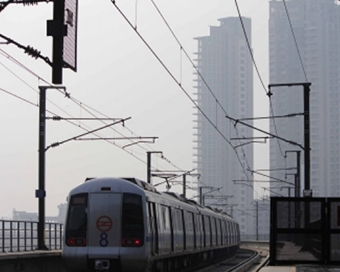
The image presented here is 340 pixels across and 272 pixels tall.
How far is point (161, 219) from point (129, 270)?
3.72m

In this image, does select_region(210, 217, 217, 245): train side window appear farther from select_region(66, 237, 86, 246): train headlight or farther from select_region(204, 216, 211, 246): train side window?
select_region(66, 237, 86, 246): train headlight

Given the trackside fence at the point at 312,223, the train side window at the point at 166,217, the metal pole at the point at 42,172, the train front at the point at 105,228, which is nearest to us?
the trackside fence at the point at 312,223

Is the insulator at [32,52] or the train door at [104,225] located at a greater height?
the insulator at [32,52]

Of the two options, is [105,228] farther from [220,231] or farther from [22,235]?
[220,231]

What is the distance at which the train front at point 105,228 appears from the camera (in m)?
22.9

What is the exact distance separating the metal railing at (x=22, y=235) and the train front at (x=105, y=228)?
3.47 m

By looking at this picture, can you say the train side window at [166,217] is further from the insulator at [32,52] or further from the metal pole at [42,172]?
the insulator at [32,52]

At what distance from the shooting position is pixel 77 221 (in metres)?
23.3

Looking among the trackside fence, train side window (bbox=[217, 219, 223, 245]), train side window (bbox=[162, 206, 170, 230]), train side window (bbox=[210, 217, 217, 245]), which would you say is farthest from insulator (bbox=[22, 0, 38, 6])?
train side window (bbox=[217, 219, 223, 245])

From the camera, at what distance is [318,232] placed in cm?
2098

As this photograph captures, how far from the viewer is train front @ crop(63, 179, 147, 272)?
2291cm

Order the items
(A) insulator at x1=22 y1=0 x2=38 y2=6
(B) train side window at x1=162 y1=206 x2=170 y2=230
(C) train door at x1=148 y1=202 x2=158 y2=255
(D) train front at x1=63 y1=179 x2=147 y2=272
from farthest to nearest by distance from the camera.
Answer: (B) train side window at x1=162 y1=206 x2=170 y2=230 → (C) train door at x1=148 y1=202 x2=158 y2=255 → (D) train front at x1=63 y1=179 x2=147 y2=272 → (A) insulator at x1=22 y1=0 x2=38 y2=6

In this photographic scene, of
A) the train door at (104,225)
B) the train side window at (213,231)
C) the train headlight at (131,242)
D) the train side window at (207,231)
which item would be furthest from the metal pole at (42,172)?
the train side window at (213,231)

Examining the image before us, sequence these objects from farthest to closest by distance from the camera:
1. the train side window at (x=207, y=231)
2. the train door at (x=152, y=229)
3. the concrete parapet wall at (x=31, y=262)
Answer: the train side window at (x=207, y=231) → the train door at (x=152, y=229) → the concrete parapet wall at (x=31, y=262)
